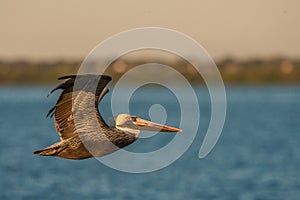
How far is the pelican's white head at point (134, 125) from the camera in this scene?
13.7 metres

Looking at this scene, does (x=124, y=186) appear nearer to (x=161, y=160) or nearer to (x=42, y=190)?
(x=42, y=190)

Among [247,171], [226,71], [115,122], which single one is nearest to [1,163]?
[247,171]

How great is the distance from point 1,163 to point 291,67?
7897 centimetres

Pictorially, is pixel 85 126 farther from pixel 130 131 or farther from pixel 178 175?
pixel 178 175

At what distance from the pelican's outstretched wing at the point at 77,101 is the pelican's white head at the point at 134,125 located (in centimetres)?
71

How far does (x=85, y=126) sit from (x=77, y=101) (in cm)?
53

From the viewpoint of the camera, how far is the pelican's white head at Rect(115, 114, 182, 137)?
1367cm

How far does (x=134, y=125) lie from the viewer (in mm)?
13773

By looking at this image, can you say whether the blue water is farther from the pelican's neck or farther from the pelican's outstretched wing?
the pelican's outstretched wing

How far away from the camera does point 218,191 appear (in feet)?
82.4

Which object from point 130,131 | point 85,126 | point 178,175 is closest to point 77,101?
point 85,126

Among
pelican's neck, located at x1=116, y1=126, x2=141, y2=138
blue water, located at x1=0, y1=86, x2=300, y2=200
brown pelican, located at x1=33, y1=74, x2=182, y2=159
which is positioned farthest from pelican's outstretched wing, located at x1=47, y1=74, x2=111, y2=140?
blue water, located at x1=0, y1=86, x2=300, y2=200

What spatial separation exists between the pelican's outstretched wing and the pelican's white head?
712 millimetres

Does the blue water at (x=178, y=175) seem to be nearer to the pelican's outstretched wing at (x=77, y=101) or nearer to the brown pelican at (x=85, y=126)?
the brown pelican at (x=85, y=126)
